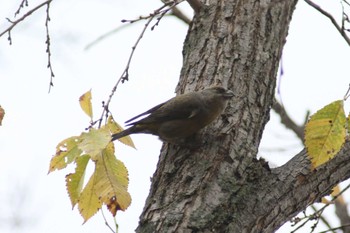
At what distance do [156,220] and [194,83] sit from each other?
111 centimetres

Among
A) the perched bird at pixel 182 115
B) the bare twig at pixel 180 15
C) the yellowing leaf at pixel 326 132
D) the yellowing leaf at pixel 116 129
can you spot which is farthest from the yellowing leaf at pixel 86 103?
the bare twig at pixel 180 15

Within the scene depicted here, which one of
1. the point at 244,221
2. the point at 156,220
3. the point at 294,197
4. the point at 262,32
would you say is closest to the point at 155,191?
the point at 156,220

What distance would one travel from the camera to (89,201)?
10.3ft

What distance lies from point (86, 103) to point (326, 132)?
1.21m

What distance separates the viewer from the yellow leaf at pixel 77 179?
307 centimetres

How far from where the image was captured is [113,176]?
3.08 m

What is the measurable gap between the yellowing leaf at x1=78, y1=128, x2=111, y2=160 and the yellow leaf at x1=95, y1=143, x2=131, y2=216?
0.26 metres

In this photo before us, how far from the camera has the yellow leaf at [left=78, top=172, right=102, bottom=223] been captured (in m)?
3.13

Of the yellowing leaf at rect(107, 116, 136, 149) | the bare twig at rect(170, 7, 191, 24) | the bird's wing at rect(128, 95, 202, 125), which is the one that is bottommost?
the yellowing leaf at rect(107, 116, 136, 149)

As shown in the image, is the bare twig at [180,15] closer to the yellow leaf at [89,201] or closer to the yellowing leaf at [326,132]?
the yellow leaf at [89,201]

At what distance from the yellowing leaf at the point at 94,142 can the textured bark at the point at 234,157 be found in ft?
1.71

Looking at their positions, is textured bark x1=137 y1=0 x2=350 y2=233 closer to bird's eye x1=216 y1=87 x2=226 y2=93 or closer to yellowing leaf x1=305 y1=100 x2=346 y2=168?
bird's eye x1=216 y1=87 x2=226 y2=93

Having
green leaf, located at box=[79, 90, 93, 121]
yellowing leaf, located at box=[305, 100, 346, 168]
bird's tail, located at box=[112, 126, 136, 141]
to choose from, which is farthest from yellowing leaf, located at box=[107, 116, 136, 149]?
yellowing leaf, located at box=[305, 100, 346, 168]

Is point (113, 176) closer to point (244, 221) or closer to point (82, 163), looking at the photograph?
point (82, 163)
